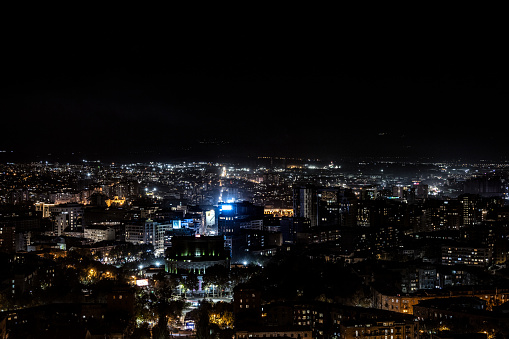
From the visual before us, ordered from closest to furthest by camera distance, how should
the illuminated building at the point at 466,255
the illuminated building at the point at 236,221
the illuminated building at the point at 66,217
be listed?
1. the illuminated building at the point at 466,255
2. the illuminated building at the point at 236,221
3. the illuminated building at the point at 66,217

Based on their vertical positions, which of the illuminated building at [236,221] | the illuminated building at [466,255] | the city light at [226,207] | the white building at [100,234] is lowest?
the illuminated building at [466,255]

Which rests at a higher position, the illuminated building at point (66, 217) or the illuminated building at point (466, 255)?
the illuminated building at point (66, 217)

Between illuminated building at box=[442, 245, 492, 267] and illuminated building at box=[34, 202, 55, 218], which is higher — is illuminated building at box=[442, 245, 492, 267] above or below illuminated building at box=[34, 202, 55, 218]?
below

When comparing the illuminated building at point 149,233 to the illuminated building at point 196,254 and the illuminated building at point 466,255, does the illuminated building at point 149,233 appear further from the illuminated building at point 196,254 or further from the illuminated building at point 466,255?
the illuminated building at point 466,255

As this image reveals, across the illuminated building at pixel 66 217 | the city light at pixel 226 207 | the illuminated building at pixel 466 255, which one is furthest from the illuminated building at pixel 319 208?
the illuminated building at pixel 66 217

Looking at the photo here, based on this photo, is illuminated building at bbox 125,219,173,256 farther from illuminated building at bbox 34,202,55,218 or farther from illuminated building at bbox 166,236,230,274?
illuminated building at bbox 34,202,55,218

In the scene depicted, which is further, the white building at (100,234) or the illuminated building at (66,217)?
the illuminated building at (66,217)

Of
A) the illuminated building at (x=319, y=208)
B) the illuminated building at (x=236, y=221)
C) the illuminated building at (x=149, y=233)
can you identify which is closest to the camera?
the illuminated building at (x=236, y=221)

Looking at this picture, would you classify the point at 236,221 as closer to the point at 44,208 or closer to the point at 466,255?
the point at 466,255

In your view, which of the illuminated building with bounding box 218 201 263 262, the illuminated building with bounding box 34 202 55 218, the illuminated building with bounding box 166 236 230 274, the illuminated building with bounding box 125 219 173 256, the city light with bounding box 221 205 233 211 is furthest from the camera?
the illuminated building with bounding box 34 202 55 218

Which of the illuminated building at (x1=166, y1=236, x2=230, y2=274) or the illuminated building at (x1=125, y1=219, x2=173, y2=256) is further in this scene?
the illuminated building at (x1=125, y1=219, x2=173, y2=256)

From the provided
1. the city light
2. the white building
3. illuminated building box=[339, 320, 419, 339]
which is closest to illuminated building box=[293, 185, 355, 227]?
the city light

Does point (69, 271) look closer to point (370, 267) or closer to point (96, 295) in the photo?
point (96, 295)
